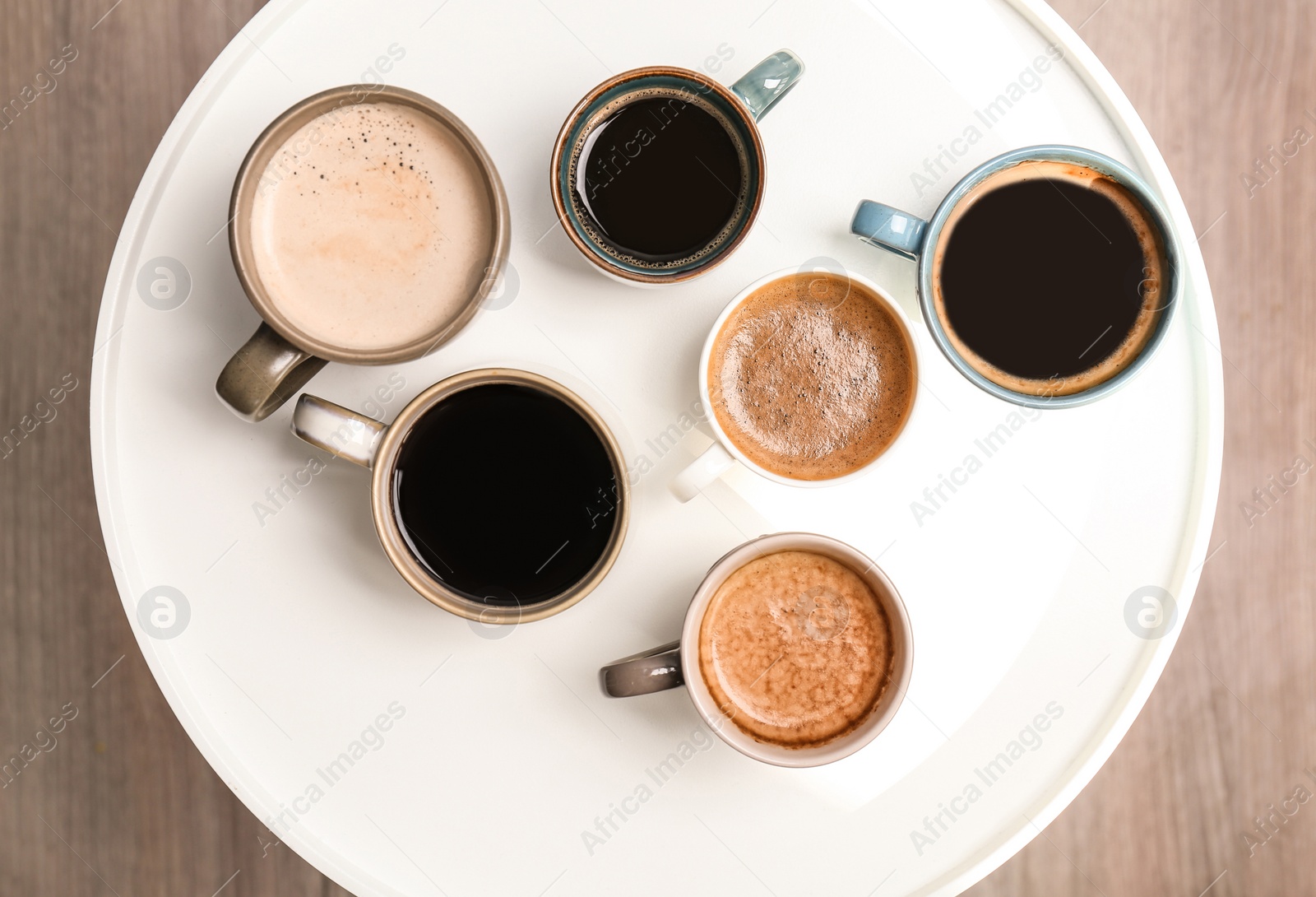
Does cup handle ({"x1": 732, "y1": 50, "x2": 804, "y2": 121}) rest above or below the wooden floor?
above

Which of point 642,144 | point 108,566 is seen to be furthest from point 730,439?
point 108,566

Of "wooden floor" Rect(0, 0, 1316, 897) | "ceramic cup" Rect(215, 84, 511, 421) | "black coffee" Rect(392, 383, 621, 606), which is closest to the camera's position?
"ceramic cup" Rect(215, 84, 511, 421)

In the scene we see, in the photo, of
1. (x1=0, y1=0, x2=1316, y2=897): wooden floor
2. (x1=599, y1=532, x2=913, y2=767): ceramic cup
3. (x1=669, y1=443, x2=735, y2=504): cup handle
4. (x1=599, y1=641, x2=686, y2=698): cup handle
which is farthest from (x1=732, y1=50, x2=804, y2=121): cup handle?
(x1=0, y1=0, x2=1316, y2=897): wooden floor

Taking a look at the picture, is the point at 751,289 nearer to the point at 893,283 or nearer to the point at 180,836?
the point at 893,283

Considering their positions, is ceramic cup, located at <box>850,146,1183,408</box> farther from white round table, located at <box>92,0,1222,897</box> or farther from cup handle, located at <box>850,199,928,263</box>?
white round table, located at <box>92,0,1222,897</box>

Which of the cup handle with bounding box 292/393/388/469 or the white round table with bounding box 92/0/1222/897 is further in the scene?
the white round table with bounding box 92/0/1222/897

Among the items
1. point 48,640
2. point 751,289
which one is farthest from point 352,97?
point 48,640

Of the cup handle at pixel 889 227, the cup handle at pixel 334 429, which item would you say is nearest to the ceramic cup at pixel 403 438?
the cup handle at pixel 334 429
